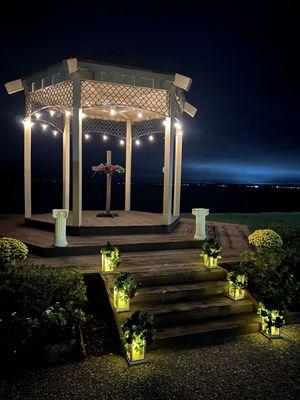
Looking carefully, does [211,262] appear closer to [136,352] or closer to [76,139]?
[136,352]

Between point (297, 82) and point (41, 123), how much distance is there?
13941 mm

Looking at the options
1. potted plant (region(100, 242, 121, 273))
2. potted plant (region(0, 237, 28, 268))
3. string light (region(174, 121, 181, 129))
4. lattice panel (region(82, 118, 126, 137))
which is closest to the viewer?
potted plant (region(0, 237, 28, 268))

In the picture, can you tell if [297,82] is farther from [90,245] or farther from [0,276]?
[0,276]

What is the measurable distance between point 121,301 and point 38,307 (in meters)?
1.09

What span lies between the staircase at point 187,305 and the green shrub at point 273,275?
37cm

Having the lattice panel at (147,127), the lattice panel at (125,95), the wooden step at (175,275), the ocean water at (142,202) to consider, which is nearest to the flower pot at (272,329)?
the wooden step at (175,275)

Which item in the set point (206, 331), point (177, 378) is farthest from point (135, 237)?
point (177, 378)

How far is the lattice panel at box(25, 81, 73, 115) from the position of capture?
692 cm

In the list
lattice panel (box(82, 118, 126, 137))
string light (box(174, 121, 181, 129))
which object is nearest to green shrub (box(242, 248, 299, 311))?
string light (box(174, 121, 181, 129))

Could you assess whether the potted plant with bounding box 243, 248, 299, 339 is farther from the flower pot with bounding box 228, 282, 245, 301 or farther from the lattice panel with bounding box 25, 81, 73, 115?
the lattice panel with bounding box 25, 81, 73, 115

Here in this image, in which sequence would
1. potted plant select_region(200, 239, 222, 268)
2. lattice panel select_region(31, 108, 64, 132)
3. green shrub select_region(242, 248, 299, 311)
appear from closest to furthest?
green shrub select_region(242, 248, 299, 311)
potted plant select_region(200, 239, 222, 268)
lattice panel select_region(31, 108, 64, 132)

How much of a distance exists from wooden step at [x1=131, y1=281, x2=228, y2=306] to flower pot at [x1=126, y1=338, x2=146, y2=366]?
907 mm

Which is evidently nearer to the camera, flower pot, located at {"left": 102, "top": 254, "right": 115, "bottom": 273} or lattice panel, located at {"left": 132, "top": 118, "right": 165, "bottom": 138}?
flower pot, located at {"left": 102, "top": 254, "right": 115, "bottom": 273}

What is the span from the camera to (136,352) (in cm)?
335
